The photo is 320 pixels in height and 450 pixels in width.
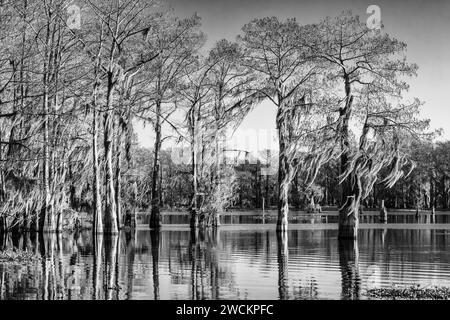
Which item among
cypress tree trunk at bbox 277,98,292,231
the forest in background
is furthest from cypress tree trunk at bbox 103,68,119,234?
cypress tree trunk at bbox 277,98,292,231

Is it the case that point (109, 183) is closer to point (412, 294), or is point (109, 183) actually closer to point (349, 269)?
point (349, 269)

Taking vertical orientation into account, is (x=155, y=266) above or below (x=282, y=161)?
below

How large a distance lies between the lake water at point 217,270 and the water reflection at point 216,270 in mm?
22

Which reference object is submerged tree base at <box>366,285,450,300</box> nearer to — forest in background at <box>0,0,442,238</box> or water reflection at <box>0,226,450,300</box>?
water reflection at <box>0,226,450,300</box>

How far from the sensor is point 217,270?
728 inches

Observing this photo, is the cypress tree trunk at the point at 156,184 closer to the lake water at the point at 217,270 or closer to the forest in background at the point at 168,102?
the forest in background at the point at 168,102

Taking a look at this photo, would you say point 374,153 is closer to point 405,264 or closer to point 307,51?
point 307,51

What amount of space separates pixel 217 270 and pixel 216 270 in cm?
3

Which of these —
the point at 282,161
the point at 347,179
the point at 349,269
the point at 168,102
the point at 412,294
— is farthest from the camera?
the point at 168,102

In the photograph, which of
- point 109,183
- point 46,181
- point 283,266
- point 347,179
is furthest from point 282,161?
point 283,266

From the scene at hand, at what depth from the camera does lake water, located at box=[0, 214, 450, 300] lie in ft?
45.1

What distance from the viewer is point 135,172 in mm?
43656

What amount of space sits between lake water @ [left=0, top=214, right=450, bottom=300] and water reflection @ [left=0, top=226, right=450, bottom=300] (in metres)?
0.02
